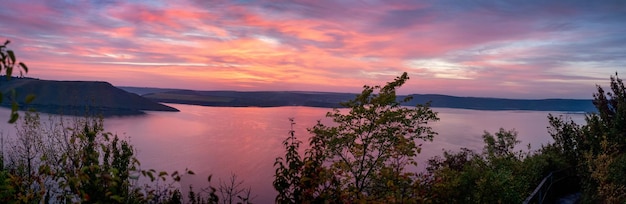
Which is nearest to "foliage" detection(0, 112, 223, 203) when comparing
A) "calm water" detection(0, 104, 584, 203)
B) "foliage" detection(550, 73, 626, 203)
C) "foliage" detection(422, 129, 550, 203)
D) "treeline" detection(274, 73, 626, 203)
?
"treeline" detection(274, 73, 626, 203)

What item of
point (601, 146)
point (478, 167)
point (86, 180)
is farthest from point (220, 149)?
point (86, 180)

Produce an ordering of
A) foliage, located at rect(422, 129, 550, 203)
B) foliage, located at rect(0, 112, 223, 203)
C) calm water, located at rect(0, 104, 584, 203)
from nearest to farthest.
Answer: foliage, located at rect(0, 112, 223, 203), foliage, located at rect(422, 129, 550, 203), calm water, located at rect(0, 104, 584, 203)

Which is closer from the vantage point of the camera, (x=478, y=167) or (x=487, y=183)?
(x=487, y=183)

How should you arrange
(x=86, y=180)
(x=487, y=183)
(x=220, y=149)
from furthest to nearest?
(x=220, y=149)
(x=487, y=183)
(x=86, y=180)

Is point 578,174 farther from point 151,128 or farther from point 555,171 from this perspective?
point 151,128

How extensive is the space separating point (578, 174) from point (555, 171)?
4.69 ft

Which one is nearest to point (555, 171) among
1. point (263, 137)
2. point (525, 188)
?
point (525, 188)

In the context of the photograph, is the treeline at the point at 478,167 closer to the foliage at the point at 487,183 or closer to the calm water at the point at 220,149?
the foliage at the point at 487,183

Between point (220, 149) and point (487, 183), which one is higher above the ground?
point (487, 183)

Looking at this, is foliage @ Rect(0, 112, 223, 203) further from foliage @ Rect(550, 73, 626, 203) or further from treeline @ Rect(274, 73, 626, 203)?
foliage @ Rect(550, 73, 626, 203)

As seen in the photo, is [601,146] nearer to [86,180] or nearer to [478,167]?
[478,167]

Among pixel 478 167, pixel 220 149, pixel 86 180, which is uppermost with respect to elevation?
pixel 86 180

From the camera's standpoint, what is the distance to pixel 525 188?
53.0ft

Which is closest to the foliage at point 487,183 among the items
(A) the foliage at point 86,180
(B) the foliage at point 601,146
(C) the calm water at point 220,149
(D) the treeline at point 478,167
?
(D) the treeline at point 478,167
